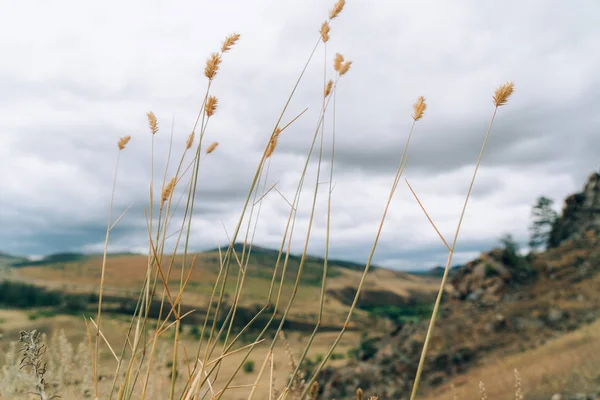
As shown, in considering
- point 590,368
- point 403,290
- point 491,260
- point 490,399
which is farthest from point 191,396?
point 403,290

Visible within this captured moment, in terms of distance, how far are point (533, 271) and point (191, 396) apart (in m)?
18.7

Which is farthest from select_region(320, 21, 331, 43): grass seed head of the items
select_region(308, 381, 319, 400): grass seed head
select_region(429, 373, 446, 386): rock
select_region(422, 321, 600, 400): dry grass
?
select_region(429, 373, 446, 386): rock

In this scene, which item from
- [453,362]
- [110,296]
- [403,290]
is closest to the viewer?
[453,362]

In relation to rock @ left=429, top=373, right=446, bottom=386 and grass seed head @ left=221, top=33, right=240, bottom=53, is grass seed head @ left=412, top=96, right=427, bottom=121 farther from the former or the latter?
rock @ left=429, top=373, right=446, bottom=386

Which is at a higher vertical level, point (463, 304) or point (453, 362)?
point (463, 304)

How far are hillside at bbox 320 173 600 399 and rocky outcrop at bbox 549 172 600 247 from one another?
2919mm

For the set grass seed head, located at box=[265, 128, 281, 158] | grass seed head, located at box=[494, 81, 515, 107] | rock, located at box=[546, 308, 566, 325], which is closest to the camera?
grass seed head, located at box=[494, 81, 515, 107]

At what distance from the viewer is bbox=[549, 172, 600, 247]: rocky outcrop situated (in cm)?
2283

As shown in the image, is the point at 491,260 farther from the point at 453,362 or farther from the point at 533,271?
the point at 453,362

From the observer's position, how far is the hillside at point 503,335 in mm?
9477

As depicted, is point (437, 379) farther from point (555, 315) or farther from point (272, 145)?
point (272, 145)

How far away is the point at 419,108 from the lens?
1.24 m

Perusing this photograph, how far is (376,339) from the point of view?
17.9m

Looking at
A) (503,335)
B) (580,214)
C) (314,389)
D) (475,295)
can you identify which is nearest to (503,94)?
(314,389)
